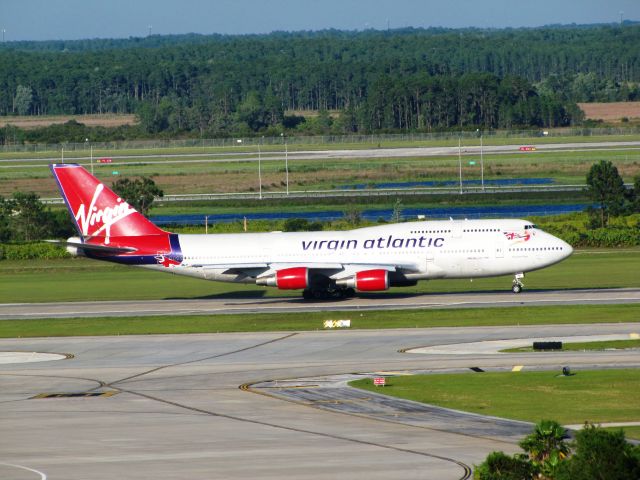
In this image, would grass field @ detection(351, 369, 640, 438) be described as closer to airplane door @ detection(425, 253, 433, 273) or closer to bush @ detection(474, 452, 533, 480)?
bush @ detection(474, 452, 533, 480)

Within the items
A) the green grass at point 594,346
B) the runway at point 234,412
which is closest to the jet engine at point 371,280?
the runway at point 234,412

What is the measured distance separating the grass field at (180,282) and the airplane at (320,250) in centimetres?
493

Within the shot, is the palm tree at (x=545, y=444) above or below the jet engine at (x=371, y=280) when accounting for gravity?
above

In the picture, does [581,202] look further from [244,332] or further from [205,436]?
[205,436]

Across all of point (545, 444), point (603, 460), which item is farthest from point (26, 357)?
point (603, 460)

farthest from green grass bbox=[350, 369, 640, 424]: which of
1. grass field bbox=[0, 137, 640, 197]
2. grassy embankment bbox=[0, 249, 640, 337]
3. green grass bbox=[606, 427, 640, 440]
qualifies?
grass field bbox=[0, 137, 640, 197]

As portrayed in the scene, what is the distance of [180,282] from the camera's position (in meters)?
84.9

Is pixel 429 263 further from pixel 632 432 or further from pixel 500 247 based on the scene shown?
pixel 632 432

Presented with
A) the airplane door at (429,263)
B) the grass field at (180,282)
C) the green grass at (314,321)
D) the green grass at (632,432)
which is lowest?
the grass field at (180,282)

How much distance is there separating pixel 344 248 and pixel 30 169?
131572mm

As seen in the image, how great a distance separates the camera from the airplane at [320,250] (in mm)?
68062

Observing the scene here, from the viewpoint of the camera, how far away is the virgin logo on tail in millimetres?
72188

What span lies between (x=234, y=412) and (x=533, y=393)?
1023cm

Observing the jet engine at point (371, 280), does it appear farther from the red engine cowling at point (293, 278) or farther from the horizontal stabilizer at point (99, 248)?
the horizontal stabilizer at point (99, 248)
